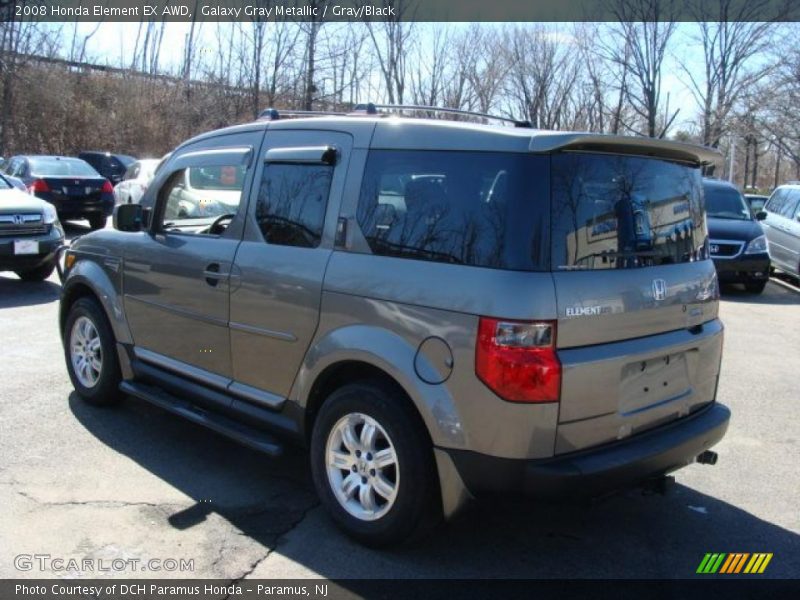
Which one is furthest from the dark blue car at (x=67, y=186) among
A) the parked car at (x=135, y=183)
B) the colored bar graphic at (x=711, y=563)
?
the colored bar graphic at (x=711, y=563)

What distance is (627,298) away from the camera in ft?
10.2

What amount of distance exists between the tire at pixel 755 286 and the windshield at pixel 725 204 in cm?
115

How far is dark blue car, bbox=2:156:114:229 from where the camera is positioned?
14.7m

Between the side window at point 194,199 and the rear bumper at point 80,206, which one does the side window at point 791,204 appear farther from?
the rear bumper at point 80,206

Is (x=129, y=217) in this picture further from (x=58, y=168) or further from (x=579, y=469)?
(x=58, y=168)

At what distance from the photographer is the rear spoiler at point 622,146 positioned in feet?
9.54

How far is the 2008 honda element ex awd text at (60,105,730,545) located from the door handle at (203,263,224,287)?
1 cm

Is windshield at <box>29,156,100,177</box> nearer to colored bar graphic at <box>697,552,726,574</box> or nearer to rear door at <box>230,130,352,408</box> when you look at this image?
rear door at <box>230,130,352,408</box>

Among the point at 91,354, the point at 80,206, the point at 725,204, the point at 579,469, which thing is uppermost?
the point at 725,204

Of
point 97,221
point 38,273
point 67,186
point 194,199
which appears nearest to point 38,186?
point 67,186

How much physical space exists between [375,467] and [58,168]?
Answer: 1459cm

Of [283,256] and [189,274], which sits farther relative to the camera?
[189,274]

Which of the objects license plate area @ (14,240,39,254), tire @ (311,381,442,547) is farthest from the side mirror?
license plate area @ (14,240,39,254)

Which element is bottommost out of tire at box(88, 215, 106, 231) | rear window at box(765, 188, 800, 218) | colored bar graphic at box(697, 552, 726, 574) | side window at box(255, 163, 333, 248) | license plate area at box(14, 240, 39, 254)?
colored bar graphic at box(697, 552, 726, 574)
